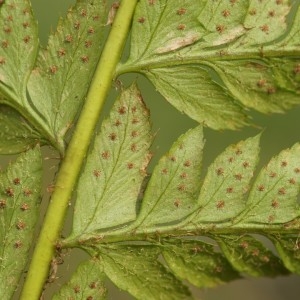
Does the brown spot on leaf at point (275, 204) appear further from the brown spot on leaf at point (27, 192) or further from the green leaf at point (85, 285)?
the brown spot on leaf at point (27, 192)

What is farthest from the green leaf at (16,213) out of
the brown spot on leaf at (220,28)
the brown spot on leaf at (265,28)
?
the brown spot on leaf at (265,28)

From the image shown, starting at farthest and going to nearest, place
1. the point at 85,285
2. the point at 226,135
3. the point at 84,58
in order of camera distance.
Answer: the point at 226,135, the point at 84,58, the point at 85,285

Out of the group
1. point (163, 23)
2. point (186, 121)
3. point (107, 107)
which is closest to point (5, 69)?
point (163, 23)

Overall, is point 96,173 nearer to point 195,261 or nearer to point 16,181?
point 16,181

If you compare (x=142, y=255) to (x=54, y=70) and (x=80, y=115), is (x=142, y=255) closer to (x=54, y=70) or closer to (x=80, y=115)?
(x=80, y=115)

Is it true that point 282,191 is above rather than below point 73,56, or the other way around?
below

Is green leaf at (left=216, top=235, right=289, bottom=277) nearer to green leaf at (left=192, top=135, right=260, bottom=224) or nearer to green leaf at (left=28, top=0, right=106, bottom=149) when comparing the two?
green leaf at (left=192, top=135, right=260, bottom=224)

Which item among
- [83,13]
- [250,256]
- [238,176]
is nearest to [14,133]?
[83,13]
